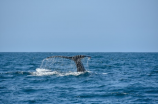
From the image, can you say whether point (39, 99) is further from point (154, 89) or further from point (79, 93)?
point (154, 89)

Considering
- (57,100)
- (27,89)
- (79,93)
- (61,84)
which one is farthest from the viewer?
(61,84)

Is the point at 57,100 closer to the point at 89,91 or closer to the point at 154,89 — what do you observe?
the point at 89,91

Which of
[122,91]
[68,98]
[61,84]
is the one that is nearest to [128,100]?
[122,91]

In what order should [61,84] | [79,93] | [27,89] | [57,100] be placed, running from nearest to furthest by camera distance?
[57,100], [79,93], [27,89], [61,84]

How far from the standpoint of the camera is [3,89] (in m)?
13.4

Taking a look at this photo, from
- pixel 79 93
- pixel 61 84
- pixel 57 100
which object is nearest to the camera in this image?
pixel 57 100

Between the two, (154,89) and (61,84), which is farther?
(61,84)

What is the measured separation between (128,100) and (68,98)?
97.9 inches

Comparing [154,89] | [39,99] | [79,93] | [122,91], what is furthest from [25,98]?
[154,89]

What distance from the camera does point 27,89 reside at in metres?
13.3

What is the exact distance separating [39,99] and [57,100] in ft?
2.54

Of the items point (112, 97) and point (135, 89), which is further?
point (135, 89)

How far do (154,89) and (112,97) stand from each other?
2.98 metres

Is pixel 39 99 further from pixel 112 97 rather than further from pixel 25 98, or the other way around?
pixel 112 97
